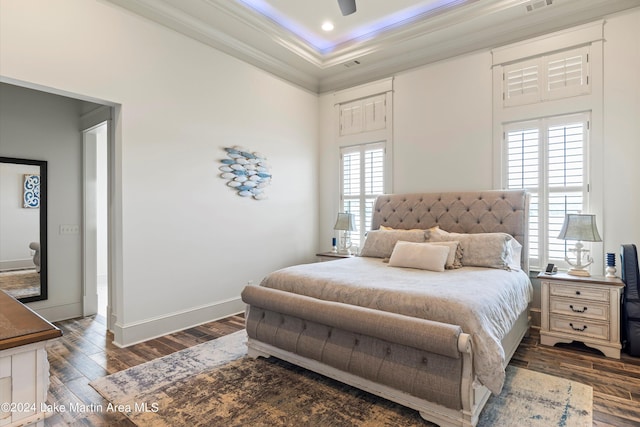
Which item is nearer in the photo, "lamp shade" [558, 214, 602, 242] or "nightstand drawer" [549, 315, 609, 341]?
"nightstand drawer" [549, 315, 609, 341]

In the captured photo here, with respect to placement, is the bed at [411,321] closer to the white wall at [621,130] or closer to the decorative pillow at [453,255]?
the decorative pillow at [453,255]

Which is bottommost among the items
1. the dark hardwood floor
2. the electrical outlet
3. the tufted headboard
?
the dark hardwood floor

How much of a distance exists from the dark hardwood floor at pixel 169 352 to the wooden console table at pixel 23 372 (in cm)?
128

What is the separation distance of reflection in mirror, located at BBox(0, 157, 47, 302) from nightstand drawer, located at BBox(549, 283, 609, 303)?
18.0ft

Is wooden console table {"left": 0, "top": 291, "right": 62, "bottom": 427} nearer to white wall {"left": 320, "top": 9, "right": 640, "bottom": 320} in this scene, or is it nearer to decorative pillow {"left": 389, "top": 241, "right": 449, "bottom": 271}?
decorative pillow {"left": 389, "top": 241, "right": 449, "bottom": 271}

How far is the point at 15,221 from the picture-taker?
12.3ft

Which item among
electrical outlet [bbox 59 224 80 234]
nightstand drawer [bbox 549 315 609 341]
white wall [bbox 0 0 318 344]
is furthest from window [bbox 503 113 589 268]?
electrical outlet [bbox 59 224 80 234]

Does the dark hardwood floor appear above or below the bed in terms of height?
below

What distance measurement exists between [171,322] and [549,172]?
174 inches

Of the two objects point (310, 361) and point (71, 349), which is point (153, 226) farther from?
point (310, 361)

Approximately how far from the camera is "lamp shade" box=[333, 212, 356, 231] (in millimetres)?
4993

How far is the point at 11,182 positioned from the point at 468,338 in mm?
4717

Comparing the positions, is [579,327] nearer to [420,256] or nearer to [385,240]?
[420,256]

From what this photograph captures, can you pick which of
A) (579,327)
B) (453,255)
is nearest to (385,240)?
(453,255)
